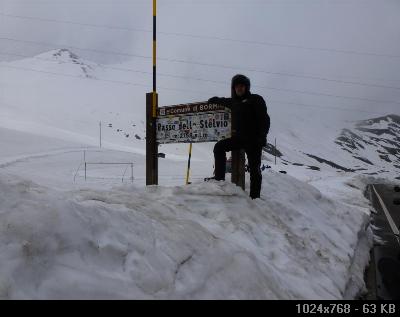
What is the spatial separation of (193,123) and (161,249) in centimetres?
482

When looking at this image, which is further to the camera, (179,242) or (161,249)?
(179,242)

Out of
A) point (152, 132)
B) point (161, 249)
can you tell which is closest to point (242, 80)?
point (152, 132)

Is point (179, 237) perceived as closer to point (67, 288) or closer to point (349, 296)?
point (67, 288)

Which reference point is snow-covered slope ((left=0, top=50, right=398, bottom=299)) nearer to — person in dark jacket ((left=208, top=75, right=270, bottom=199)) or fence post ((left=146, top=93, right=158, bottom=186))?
person in dark jacket ((left=208, top=75, right=270, bottom=199))

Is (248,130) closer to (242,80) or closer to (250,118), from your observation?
(250,118)

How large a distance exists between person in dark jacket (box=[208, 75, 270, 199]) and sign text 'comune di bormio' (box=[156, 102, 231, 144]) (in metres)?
0.61

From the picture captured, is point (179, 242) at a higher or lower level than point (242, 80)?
lower

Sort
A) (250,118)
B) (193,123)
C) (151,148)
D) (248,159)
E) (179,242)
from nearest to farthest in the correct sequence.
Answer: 1. (179,242)
2. (250,118)
3. (248,159)
4. (193,123)
5. (151,148)

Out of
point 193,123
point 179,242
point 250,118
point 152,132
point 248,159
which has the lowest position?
point 179,242

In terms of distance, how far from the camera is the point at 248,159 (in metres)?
6.97

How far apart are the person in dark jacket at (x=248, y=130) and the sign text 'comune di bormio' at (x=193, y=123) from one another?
61 cm

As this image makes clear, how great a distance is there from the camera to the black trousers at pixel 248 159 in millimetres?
6781

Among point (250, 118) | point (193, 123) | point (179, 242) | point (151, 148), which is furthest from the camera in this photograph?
point (151, 148)
